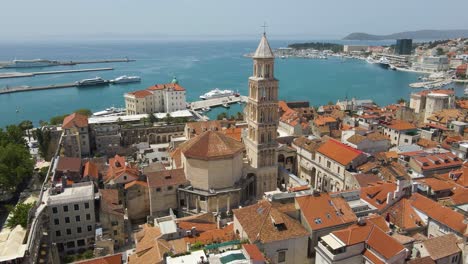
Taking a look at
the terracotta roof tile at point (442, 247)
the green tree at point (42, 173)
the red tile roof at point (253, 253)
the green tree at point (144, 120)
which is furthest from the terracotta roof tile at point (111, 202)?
the green tree at point (144, 120)

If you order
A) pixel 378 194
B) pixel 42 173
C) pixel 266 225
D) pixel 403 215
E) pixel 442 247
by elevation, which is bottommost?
pixel 42 173

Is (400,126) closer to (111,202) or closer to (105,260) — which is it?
(111,202)

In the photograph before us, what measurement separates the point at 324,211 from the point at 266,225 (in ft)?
19.8

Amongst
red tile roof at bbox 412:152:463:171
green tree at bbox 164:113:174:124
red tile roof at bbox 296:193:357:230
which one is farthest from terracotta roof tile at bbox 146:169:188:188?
green tree at bbox 164:113:174:124

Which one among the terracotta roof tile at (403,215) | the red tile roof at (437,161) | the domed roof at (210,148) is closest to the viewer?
the terracotta roof tile at (403,215)

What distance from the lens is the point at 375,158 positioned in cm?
4722

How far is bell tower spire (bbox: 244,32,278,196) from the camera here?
43281 millimetres

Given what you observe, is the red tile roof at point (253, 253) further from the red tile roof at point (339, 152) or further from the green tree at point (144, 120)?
the green tree at point (144, 120)

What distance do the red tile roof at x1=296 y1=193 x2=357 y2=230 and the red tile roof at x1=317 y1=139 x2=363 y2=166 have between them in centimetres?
1511

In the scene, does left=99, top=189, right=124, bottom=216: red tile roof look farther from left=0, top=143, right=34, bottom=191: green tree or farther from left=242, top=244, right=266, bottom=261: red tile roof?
left=242, top=244, right=266, bottom=261: red tile roof

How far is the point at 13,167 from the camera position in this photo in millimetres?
45750

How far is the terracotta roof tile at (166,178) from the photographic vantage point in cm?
4175

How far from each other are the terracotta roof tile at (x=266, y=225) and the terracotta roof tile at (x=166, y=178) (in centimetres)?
1419

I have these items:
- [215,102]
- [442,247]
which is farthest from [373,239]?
[215,102]
